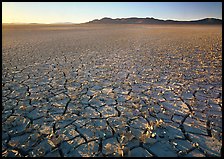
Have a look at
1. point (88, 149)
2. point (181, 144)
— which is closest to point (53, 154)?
point (88, 149)

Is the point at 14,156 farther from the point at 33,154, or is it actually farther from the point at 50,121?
the point at 50,121

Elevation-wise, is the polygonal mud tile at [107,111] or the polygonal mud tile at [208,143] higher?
the polygonal mud tile at [107,111]

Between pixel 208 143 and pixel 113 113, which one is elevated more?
pixel 113 113

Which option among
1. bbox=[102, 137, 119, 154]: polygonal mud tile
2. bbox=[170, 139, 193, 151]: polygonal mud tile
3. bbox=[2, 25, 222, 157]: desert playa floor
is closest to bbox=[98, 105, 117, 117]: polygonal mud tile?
bbox=[2, 25, 222, 157]: desert playa floor

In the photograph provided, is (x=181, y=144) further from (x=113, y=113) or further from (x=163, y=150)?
(x=113, y=113)

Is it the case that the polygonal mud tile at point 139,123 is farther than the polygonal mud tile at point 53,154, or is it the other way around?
the polygonal mud tile at point 139,123

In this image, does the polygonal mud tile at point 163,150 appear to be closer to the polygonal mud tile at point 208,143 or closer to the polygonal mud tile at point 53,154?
the polygonal mud tile at point 208,143

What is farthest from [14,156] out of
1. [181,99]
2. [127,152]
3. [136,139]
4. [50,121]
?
[181,99]

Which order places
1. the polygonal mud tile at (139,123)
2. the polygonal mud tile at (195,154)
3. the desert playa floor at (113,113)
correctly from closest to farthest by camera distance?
the polygonal mud tile at (195,154) < the desert playa floor at (113,113) < the polygonal mud tile at (139,123)

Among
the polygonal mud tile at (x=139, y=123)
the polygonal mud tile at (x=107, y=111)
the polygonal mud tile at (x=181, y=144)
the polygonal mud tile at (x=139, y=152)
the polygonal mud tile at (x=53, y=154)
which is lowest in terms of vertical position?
the polygonal mud tile at (x=53, y=154)

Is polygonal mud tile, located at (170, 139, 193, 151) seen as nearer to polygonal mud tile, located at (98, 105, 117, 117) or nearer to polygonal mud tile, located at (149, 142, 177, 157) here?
polygonal mud tile, located at (149, 142, 177, 157)

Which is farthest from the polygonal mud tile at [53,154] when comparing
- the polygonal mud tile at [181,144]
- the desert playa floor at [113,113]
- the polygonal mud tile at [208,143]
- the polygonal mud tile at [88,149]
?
the polygonal mud tile at [208,143]

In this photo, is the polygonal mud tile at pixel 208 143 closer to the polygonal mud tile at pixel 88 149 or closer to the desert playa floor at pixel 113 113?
the desert playa floor at pixel 113 113

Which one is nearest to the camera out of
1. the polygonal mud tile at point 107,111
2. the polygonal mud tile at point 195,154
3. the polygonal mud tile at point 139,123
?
the polygonal mud tile at point 195,154
